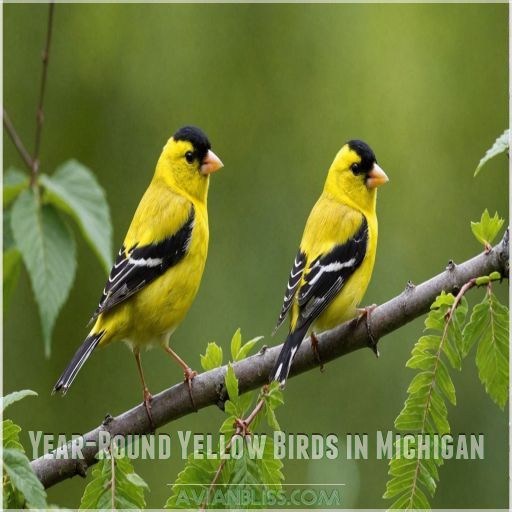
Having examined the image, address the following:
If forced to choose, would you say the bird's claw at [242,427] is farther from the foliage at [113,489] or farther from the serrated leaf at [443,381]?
the serrated leaf at [443,381]

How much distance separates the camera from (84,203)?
7.48 feet

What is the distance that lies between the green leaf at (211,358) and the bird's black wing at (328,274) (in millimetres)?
846

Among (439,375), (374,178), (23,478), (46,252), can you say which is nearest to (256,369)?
(439,375)

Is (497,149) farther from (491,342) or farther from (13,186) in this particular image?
(13,186)

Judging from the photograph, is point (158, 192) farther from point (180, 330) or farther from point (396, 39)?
point (396, 39)

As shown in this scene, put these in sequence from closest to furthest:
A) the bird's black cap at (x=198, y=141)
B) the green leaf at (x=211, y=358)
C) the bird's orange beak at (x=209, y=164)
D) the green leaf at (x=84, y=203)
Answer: the green leaf at (x=84, y=203) < the green leaf at (x=211, y=358) < the bird's orange beak at (x=209, y=164) < the bird's black cap at (x=198, y=141)

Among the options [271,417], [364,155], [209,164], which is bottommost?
[271,417]

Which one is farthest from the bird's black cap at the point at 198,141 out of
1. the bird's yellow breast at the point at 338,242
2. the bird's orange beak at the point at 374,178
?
the bird's orange beak at the point at 374,178

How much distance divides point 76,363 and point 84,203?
101 cm

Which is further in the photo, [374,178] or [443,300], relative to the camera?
[374,178]

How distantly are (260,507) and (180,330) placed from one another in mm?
4817

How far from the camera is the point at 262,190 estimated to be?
7117 millimetres

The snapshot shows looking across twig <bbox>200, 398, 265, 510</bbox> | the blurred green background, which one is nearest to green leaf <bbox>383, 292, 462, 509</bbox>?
twig <bbox>200, 398, 265, 510</bbox>

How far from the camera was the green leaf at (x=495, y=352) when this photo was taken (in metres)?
2.00
